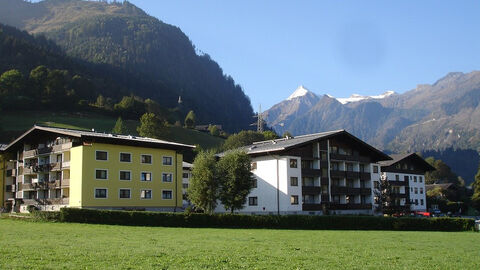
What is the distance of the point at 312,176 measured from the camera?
7444 cm

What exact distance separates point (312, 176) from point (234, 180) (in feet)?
58.2

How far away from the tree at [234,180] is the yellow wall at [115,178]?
1344 cm

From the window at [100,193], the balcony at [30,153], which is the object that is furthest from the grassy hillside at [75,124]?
the window at [100,193]

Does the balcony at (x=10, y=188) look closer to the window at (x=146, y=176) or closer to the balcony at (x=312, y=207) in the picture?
the window at (x=146, y=176)

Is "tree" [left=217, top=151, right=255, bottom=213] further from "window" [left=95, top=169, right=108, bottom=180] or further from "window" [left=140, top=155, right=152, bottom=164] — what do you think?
"window" [left=95, top=169, right=108, bottom=180]

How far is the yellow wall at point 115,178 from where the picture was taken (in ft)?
209

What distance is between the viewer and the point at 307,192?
2869 inches

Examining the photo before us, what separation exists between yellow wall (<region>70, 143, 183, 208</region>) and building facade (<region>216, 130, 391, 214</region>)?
11459 mm

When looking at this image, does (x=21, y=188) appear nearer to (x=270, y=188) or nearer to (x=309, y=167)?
(x=270, y=188)

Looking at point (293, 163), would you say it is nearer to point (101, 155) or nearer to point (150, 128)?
point (101, 155)

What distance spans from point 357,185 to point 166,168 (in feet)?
108

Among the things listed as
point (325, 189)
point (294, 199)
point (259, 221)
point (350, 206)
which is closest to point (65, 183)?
point (259, 221)

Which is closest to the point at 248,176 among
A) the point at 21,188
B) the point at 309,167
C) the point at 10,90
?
the point at 309,167

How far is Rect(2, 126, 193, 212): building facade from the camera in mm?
A: 64250
